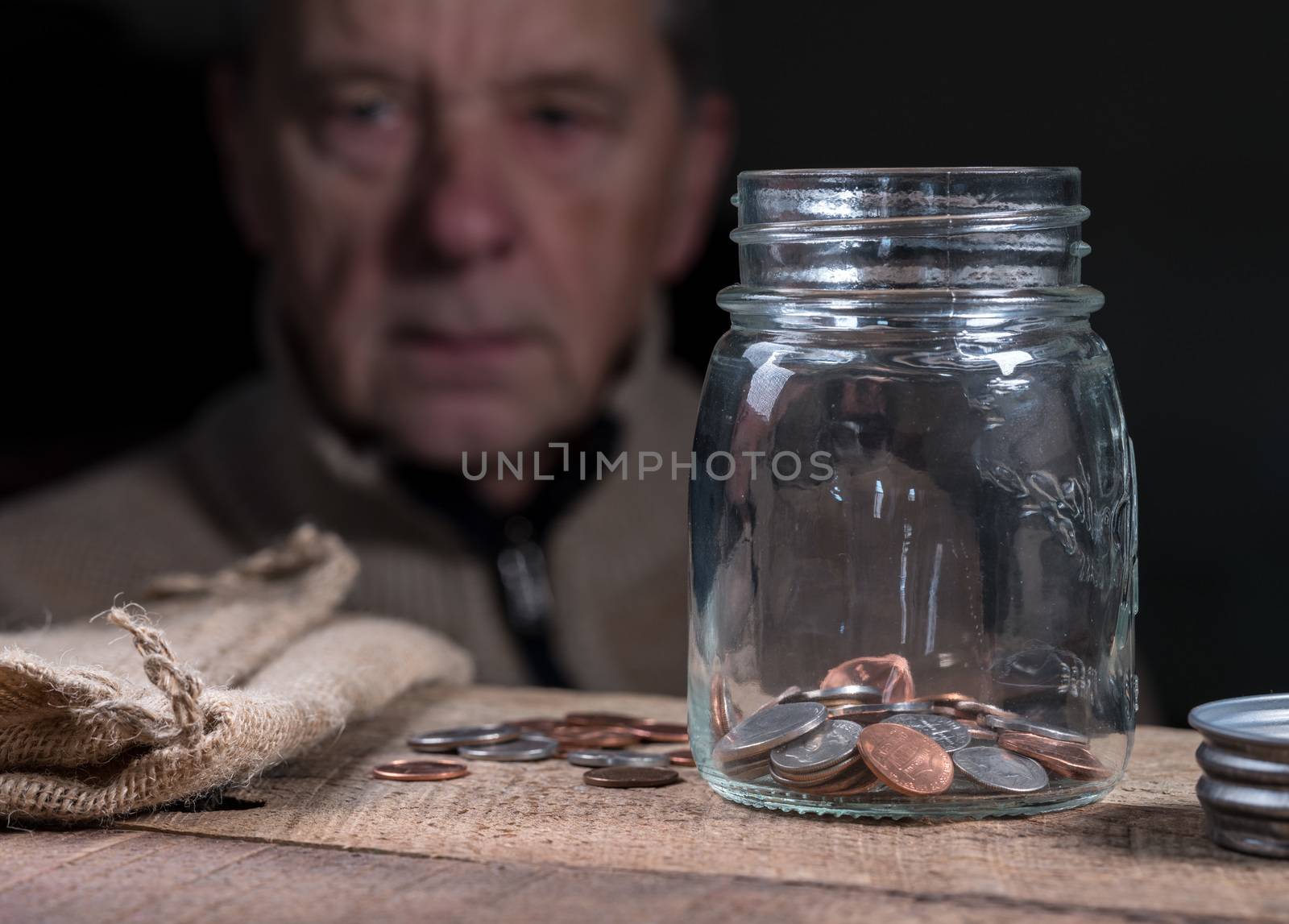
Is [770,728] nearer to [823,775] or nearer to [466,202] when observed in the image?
[823,775]

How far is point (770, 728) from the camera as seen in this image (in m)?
1.17

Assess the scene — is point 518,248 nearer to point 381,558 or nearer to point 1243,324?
point 381,558

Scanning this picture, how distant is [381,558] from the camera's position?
2.50 metres

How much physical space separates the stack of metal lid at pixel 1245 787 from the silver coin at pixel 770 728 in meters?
0.27

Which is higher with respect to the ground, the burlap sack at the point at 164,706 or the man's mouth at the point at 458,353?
the man's mouth at the point at 458,353

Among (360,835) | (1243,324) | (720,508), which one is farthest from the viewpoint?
(1243,324)

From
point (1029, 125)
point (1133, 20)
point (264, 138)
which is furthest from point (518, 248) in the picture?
point (1133, 20)

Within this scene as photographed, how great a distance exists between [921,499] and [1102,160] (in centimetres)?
139

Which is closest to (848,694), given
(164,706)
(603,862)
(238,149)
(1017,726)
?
(1017,726)

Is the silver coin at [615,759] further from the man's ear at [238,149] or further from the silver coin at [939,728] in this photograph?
the man's ear at [238,149]

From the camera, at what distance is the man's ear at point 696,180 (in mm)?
2506

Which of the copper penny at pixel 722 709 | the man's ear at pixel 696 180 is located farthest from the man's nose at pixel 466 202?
the copper penny at pixel 722 709

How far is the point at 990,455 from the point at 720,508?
0.22m

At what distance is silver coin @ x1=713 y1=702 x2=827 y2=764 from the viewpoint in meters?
1.16
